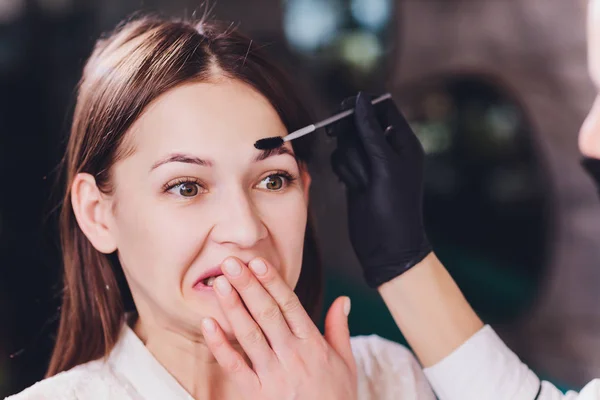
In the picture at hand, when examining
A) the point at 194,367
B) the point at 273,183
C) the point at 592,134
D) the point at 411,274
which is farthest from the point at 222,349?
the point at 592,134

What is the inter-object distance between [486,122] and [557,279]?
64cm

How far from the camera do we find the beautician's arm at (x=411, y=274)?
1.07 meters

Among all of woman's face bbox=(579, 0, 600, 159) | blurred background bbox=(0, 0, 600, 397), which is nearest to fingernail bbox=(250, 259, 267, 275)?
woman's face bbox=(579, 0, 600, 159)

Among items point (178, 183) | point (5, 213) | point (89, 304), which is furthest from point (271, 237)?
point (5, 213)

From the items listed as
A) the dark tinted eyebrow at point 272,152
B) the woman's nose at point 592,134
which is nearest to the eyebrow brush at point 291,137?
the dark tinted eyebrow at point 272,152

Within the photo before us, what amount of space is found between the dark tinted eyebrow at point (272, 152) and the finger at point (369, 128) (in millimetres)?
148

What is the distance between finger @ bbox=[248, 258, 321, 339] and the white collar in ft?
0.72

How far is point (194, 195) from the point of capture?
0.92 m

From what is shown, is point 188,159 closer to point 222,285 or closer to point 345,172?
point 222,285

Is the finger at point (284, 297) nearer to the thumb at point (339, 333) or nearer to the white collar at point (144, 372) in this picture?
the thumb at point (339, 333)

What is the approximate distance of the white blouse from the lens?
0.97 metres

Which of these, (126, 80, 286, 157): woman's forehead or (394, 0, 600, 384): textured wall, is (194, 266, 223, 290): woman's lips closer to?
(126, 80, 286, 157): woman's forehead

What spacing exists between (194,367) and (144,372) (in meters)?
0.08

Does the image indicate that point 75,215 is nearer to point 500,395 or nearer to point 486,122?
point 500,395
